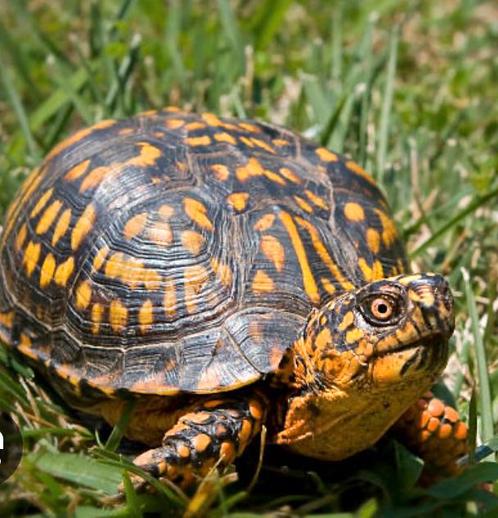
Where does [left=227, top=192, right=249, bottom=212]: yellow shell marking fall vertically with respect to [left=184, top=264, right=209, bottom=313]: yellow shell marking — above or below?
above

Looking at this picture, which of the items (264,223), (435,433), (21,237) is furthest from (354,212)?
(21,237)

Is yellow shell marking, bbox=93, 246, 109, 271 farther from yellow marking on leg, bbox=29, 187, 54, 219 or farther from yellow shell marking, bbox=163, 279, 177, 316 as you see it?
yellow marking on leg, bbox=29, 187, 54, 219

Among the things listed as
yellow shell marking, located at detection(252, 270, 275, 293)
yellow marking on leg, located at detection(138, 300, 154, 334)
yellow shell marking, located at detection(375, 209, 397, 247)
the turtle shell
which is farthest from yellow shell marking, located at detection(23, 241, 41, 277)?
yellow shell marking, located at detection(375, 209, 397, 247)

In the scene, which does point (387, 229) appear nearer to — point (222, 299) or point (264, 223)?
point (264, 223)

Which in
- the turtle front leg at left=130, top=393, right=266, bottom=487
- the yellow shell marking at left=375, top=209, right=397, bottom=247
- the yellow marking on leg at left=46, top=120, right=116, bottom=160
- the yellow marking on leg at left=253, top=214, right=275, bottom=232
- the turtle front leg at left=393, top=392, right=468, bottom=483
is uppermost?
the yellow marking on leg at left=46, top=120, right=116, bottom=160

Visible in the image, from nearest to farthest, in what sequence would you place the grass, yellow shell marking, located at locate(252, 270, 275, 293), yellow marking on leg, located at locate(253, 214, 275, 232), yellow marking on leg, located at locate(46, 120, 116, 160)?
1. the grass
2. yellow shell marking, located at locate(252, 270, 275, 293)
3. yellow marking on leg, located at locate(253, 214, 275, 232)
4. yellow marking on leg, located at locate(46, 120, 116, 160)

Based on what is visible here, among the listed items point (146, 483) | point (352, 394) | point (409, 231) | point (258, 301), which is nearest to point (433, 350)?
point (352, 394)
